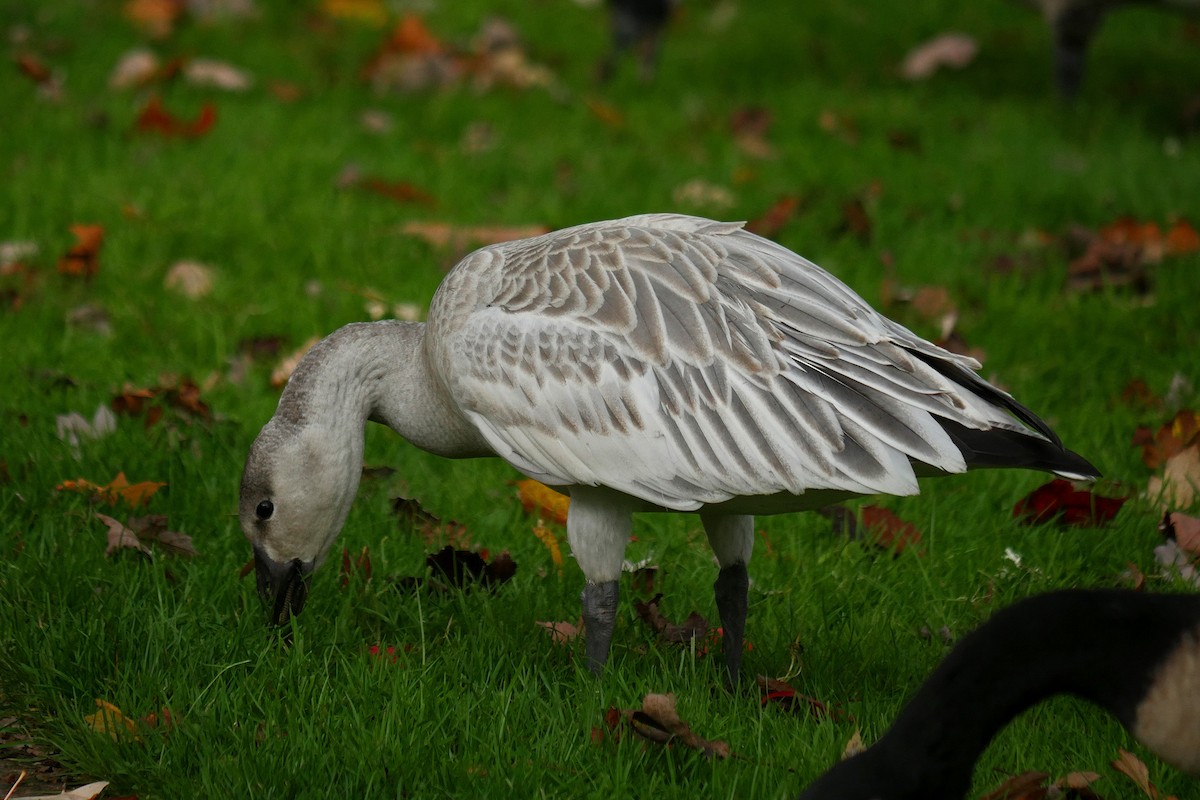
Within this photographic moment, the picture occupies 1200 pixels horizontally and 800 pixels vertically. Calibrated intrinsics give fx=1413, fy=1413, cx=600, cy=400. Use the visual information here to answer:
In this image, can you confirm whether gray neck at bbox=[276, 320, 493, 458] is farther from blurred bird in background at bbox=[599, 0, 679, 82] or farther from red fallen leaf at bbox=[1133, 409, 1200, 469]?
blurred bird in background at bbox=[599, 0, 679, 82]

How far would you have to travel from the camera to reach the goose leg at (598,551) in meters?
3.52

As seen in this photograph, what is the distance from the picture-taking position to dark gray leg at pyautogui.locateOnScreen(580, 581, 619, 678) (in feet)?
11.6

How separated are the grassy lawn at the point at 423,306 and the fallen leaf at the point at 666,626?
5 cm

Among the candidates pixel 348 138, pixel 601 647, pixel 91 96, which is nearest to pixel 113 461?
pixel 601 647

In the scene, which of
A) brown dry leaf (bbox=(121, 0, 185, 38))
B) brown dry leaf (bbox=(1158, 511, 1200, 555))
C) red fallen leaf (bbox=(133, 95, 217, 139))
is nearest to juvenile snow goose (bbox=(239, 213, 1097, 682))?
brown dry leaf (bbox=(1158, 511, 1200, 555))

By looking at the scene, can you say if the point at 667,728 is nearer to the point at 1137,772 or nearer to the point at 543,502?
the point at 1137,772

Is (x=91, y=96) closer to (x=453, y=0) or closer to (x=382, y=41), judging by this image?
(x=382, y=41)

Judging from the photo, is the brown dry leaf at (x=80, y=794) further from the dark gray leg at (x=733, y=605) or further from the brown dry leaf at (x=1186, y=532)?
the brown dry leaf at (x=1186, y=532)

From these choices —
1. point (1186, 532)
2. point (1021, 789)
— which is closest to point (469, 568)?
point (1021, 789)

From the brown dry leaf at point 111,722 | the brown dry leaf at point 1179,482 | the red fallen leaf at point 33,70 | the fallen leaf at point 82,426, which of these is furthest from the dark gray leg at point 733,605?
the red fallen leaf at point 33,70

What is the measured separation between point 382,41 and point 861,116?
11.2ft

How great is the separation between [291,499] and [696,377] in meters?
1.08

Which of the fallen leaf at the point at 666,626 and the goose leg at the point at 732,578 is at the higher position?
the goose leg at the point at 732,578

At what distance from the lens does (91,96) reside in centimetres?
821
